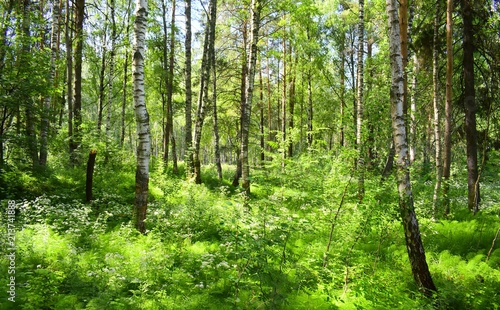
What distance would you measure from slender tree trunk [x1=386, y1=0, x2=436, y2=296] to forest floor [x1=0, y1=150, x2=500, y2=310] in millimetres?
210

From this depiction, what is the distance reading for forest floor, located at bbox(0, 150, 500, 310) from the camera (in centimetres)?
404

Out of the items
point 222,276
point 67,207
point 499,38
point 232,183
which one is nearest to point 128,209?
point 67,207

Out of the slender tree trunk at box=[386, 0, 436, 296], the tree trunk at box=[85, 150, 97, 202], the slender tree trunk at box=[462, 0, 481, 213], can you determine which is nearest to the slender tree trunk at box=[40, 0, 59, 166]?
the tree trunk at box=[85, 150, 97, 202]

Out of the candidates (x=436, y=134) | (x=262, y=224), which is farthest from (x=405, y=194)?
(x=436, y=134)

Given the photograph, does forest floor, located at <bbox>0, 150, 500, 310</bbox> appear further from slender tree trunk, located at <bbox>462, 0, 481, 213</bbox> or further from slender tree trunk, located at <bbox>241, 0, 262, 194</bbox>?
slender tree trunk, located at <bbox>241, 0, 262, 194</bbox>

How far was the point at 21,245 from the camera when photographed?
486 centimetres

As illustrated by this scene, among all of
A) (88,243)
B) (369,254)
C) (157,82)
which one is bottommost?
(369,254)

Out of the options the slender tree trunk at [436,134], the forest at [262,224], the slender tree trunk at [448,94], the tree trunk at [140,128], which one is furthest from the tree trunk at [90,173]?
the slender tree trunk at [448,94]

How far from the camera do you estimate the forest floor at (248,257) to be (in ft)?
13.3

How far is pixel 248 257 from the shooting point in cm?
377

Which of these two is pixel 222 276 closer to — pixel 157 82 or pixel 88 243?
pixel 88 243

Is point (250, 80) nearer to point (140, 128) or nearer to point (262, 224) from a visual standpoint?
point (140, 128)

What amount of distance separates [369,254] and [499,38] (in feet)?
26.7

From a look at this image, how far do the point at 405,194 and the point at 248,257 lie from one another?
304 cm
